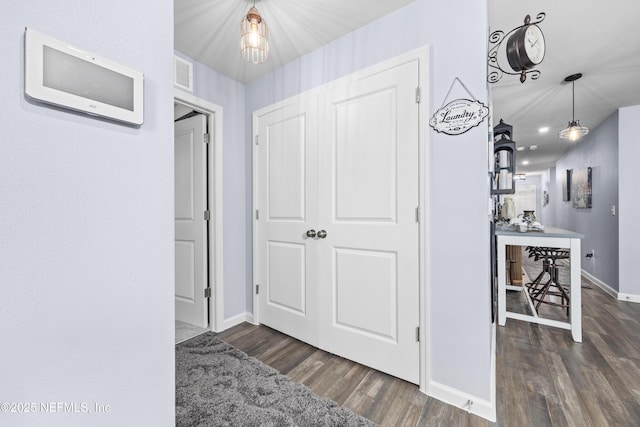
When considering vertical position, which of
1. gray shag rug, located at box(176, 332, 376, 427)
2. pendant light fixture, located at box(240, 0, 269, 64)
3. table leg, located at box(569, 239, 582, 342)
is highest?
pendant light fixture, located at box(240, 0, 269, 64)

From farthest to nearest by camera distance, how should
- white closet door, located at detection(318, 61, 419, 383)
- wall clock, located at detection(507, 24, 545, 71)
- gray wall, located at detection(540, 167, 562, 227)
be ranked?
gray wall, located at detection(540, 167, 562, 227) → white closet door, located at detection(318, 61, 419, 383) → wall clock, located at detection(507, 24, 545, 71)

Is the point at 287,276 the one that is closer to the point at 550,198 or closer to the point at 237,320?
the point at 237,320

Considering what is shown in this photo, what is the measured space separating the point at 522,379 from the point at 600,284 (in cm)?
369

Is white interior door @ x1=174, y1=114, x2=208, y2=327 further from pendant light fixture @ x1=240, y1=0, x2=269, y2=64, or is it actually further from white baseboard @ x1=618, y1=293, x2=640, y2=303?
white baseboard @ x1=618, y1=293, x2=640, y2=303

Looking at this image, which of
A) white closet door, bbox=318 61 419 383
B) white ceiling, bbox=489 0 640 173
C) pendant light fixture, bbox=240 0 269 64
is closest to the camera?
pendant light fixture, bbox=240 0 269 64

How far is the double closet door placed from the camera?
5.67 ft

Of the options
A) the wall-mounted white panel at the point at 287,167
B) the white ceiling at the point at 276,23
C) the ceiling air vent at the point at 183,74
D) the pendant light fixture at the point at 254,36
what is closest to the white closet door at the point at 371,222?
the wall-mounted white panel at the point at 287,167

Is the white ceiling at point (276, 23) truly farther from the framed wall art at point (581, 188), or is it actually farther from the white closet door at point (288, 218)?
the framed wall art at point (581, 188)

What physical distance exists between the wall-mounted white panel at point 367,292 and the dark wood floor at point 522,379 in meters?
0.31

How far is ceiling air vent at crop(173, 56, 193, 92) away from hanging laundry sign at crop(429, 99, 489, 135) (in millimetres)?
2010

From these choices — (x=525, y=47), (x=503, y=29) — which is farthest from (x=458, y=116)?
(x=503, y=29)

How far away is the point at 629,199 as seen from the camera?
3510 mm

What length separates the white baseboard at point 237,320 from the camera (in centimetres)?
255

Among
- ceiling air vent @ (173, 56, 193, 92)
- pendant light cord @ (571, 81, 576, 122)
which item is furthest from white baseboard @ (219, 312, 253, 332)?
pendant light cord @ (571, 81, 576, 122)
